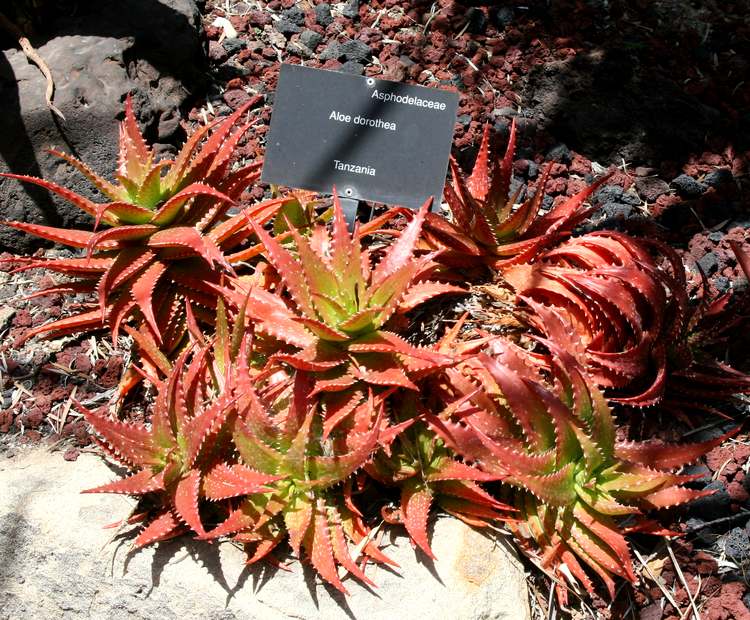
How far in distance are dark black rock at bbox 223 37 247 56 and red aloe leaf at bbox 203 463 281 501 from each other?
7.35 feet

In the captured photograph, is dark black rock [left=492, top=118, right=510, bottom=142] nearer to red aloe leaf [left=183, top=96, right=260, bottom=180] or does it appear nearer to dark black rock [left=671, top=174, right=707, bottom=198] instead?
dark black rock [left=671, top=174, right=707, bottom=198]

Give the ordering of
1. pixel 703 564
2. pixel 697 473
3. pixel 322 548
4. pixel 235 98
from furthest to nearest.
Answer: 1. pixel 235 98
2. pixel 697 473
3. pixel 703 564
4. pixel 322 548

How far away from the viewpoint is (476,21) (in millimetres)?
3660

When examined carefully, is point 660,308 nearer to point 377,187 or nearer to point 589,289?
point 589,289

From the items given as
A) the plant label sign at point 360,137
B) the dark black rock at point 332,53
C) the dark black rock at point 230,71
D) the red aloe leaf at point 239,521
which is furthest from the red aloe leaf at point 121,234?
the dark black rock at point 332,53

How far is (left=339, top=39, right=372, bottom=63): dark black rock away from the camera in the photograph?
11.5 ft

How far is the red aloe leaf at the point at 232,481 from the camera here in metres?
1.91

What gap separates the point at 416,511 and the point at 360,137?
4.10 feet

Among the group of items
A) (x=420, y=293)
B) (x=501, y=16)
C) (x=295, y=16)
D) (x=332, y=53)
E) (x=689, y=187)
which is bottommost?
(x=420, y=293)

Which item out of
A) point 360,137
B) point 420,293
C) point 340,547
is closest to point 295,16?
point 360,137

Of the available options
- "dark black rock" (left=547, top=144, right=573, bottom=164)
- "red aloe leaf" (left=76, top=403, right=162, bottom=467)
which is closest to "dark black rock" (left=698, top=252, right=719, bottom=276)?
"dark black rock" (left=547, top=144, right=573, bottom=164)

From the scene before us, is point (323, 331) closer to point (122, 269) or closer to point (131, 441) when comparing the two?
point (131, 441)

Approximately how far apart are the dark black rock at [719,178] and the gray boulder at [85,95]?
2225mm

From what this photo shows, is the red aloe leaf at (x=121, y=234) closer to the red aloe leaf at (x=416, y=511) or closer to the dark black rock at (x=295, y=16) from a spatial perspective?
the red aloe leaf at (x=416, y=511)
